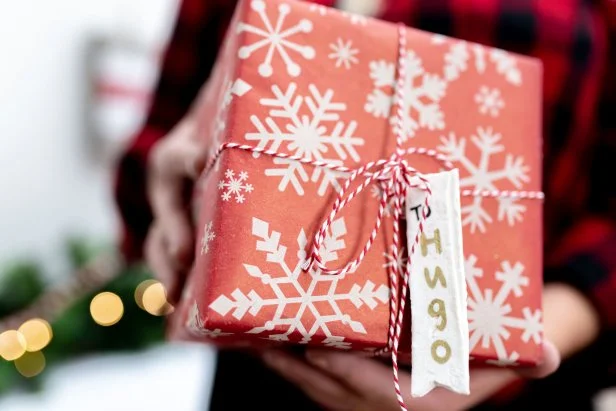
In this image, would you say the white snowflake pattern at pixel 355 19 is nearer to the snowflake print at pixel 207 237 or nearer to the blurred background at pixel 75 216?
the snowflake print at pixel 207 237

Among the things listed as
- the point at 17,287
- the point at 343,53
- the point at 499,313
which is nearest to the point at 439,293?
the point at 499,313

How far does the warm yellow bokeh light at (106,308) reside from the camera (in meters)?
1.13

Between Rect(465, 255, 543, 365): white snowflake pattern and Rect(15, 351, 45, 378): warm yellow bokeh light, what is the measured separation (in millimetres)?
936

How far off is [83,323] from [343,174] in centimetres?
92

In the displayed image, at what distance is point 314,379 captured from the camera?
1.68ft

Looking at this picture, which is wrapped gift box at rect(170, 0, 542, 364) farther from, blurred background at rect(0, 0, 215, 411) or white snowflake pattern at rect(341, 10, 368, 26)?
blurred background at rect(0, 0, 215, 411)

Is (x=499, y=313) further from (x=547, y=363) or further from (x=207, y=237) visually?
(x=207, y=237)

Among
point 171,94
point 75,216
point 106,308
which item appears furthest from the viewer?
point 75,216

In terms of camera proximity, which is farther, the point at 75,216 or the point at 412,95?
the point at 75,216

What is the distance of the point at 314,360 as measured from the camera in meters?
0.47

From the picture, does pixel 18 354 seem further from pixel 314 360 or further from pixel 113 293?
pixel 314 360

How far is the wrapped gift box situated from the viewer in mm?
364

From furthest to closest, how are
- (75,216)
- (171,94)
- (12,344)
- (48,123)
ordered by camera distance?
(75,216), (48,123), (12,344), (171,94)

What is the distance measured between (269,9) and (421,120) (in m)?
0.14
